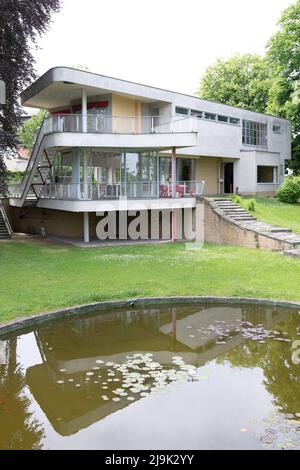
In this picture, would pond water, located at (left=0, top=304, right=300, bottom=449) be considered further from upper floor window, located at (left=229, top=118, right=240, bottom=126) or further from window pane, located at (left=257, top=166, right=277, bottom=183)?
window pane, located at (left=257, top=166, right=277, bottom=183)

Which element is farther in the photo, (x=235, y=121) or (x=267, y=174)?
(x=267, y=174)

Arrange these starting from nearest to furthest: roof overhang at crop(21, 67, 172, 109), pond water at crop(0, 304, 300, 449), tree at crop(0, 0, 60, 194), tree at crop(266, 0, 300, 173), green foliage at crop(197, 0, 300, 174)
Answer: pond water at crop(0, 304, 300, 449) → tree at crop(0, 0, 60, 194) → roof overhang at crop(21, 67, 172, 109) → tree at crop(266, 0, 300, 173) → green foliage at crop(197, 0, 300, 174)

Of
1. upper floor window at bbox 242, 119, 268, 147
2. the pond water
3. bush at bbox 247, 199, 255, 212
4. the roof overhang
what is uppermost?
the roof overhang

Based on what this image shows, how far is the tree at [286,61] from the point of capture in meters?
36.6

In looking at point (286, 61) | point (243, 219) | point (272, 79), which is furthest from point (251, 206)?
point (272, 79)

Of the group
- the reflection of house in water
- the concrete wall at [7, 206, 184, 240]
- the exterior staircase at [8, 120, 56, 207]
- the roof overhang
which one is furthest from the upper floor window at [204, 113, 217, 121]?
the reflection of house in water

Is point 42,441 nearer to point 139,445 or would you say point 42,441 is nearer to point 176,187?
point 139,445

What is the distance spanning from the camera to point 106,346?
420 inches

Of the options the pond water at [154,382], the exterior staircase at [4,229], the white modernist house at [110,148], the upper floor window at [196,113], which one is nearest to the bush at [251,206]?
the white modernist house at [110,148]

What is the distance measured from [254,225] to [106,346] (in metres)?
15.0

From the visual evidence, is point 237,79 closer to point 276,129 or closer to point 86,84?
point 276,129

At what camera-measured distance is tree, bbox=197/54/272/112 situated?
4866 centimetres

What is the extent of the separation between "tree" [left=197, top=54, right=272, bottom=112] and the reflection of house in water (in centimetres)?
3937

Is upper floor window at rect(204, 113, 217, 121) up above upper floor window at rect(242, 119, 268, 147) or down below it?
above
